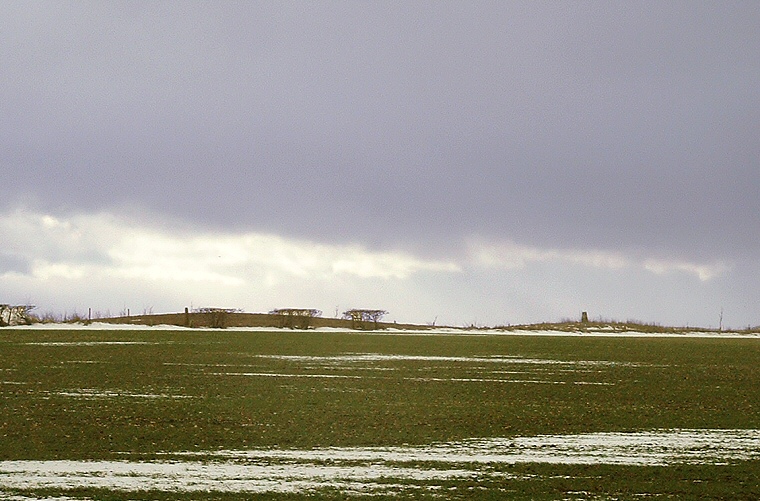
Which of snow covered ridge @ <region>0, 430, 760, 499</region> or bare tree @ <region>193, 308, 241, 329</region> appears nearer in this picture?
snow covered ridge @ <region>0, 430, 760, 499</region>

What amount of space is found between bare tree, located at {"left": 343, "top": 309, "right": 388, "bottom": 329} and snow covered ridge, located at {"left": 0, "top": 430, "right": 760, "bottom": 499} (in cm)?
3799

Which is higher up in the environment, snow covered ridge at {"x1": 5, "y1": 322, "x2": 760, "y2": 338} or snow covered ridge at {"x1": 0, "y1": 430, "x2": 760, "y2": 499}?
snow covered ridge at {"x1": 5, "y1": 322, "x2": 760, "y2": 338}

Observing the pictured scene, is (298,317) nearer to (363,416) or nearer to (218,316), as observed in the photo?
(218,316)

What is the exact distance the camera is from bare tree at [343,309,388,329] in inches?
1946

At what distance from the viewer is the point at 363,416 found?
13008 millimetres

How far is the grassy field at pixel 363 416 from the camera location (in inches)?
336

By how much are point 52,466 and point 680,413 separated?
9597 mm

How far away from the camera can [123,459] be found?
9688 mm

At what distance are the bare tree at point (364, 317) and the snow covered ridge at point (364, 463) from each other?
37989 mm

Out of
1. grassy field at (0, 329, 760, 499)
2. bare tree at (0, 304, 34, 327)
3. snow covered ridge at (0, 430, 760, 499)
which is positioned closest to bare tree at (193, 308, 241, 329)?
bare tree at (0, 304, 34, 327)

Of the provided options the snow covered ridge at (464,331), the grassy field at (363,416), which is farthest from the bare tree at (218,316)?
the grassy field at (363,416)

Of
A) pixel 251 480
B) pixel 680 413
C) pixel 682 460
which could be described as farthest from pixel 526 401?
pixel 251 480

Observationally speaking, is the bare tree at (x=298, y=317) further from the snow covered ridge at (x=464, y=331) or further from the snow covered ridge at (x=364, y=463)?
the snow covered ridge at (x=364, y=463)

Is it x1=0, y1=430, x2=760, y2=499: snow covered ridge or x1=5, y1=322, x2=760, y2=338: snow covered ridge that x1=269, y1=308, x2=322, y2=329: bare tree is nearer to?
x1=5, y1=322, x2=760, y2=338: snow covered ridge
